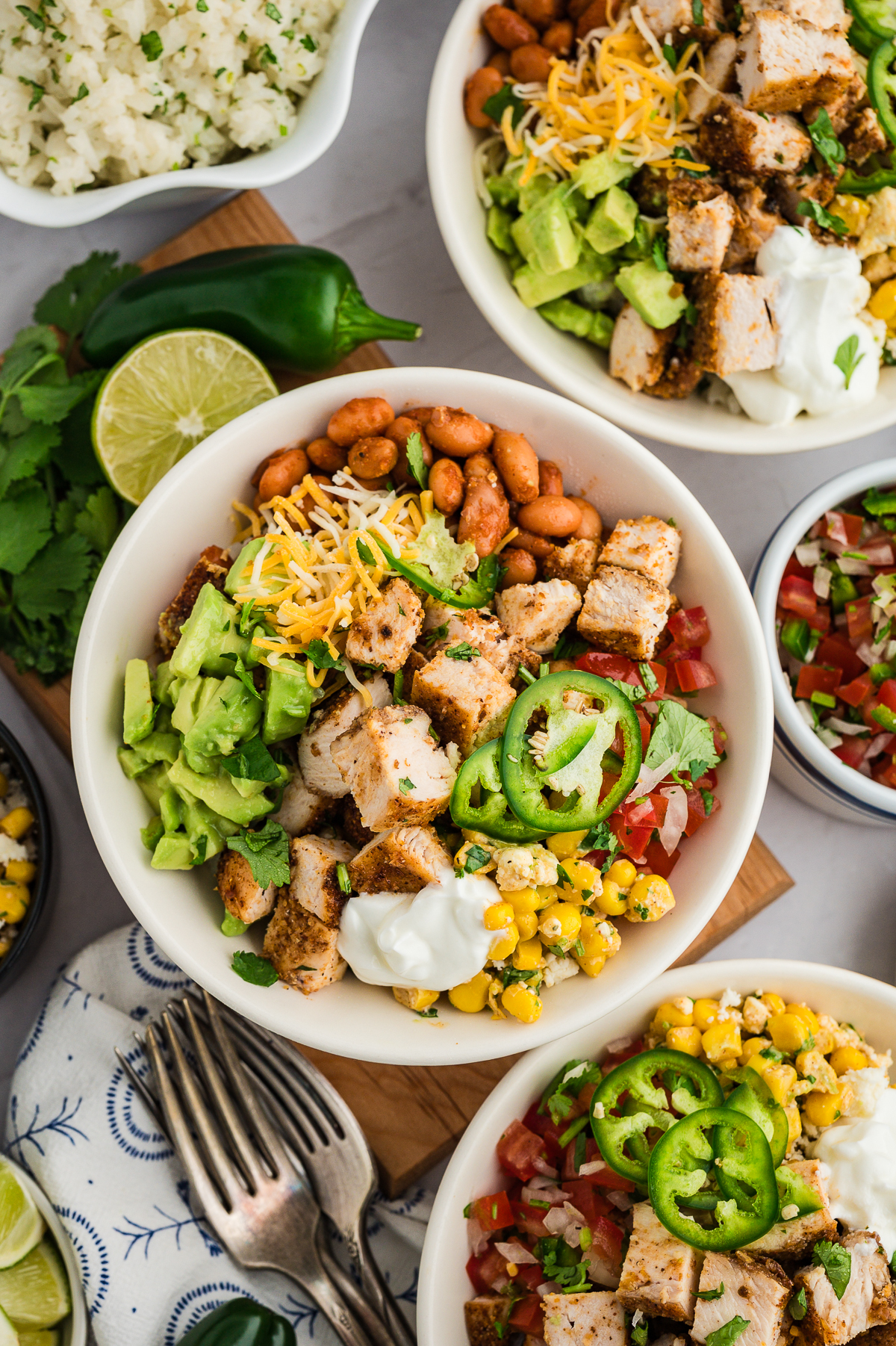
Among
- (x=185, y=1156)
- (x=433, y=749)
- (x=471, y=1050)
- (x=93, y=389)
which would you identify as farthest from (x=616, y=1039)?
(x=93, y=389)

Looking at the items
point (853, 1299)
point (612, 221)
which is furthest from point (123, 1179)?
point (612, 221)

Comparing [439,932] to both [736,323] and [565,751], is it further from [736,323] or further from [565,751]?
[736,323]

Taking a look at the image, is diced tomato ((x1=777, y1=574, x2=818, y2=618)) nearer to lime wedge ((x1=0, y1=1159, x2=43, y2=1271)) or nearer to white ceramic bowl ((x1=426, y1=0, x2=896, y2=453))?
white ceramic bowl ((x1=426, y1=0, x2=896, y2=453))

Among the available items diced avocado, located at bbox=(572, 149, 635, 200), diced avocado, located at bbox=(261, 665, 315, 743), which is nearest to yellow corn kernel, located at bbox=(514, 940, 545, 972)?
diced avocado, located at bbox=(261, 665, 315, 743)

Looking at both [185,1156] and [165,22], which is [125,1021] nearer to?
[185,1156]

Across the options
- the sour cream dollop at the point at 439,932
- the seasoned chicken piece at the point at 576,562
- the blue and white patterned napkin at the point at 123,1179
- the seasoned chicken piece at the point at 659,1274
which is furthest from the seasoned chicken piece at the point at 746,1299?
the seasoned chicken piece at the point at 576,562
